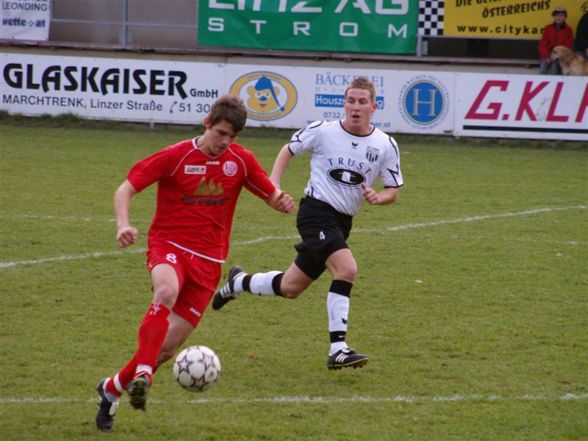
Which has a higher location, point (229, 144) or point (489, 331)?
point (229, 144)

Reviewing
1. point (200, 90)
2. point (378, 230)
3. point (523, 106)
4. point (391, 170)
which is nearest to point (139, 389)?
point (391, 170)

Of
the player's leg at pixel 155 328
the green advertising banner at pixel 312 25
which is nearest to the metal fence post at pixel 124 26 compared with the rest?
the green advertising banner at pixel 312 25

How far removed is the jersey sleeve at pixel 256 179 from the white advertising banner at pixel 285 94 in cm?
1303

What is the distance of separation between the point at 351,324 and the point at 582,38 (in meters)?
13.4

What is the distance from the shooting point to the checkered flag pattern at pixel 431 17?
21156mm

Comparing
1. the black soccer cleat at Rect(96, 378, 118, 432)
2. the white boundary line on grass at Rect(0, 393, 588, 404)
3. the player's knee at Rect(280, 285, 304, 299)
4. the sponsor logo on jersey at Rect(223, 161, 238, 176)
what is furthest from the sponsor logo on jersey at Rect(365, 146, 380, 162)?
the black soccer cleat at Rect(96, 378, 118, 432)

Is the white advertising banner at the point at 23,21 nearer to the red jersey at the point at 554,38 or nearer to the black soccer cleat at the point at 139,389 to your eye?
the red jersey at the point at 554,38

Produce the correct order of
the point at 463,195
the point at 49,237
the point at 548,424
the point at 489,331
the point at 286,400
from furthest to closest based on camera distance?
1. the point at 463,195
2. the point at 49,237
3. the point at 489,331
4. the point at 286,400
5. the point at 548,424

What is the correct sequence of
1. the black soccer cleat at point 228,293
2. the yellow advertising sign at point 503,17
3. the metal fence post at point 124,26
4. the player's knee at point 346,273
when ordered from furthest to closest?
the metal fence post at point 124,26 → the yellow advertising sign at point 503,17 → the black soccer cleat at point 228,293 → the player's knee at point 346,273

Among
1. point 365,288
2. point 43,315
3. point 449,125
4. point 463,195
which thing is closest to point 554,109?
point 449,125

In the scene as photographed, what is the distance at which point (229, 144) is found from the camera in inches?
253

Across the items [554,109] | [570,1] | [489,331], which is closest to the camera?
[489,331]

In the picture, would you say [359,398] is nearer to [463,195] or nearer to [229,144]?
[229,144]

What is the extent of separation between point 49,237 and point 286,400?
5.43 m
